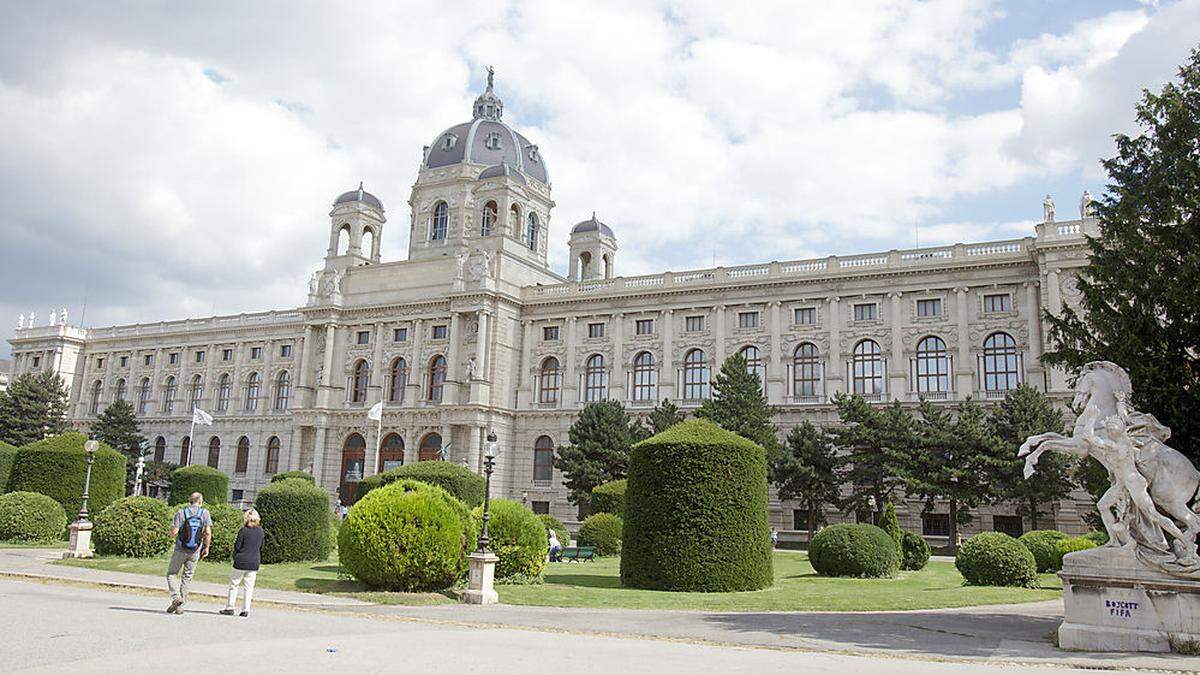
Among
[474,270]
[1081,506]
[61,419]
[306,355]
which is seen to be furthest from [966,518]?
[61,419]

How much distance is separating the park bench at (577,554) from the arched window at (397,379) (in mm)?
35948

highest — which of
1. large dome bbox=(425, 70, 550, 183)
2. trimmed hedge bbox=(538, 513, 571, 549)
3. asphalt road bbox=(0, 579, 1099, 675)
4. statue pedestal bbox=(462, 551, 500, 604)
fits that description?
large dome bbox=(425, 70, 550, 183)

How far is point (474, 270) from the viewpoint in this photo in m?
61.9

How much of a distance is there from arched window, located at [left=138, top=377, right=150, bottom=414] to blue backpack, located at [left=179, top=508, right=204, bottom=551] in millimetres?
72562

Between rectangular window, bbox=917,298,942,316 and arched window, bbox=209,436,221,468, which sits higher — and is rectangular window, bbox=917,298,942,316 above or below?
above

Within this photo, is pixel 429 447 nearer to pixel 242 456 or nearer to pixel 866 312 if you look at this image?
pixel 242 456

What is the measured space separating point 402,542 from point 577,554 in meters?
12.0

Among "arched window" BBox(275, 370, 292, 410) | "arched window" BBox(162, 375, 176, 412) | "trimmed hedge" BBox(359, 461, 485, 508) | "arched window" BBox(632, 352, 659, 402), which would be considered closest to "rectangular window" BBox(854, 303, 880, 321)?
"arched window" BBox(632, 352, 659, 402)

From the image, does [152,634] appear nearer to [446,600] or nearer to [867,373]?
[446,600]

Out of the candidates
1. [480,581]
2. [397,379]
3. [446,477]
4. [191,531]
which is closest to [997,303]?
[446,477]

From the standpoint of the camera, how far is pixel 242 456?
73688 millimetres

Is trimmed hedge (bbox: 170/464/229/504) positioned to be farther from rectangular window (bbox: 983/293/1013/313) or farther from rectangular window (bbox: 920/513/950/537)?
rectangular window (bbox: 983/293/1013/313)

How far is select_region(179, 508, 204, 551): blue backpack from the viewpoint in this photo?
49.7ft

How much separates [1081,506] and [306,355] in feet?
170
